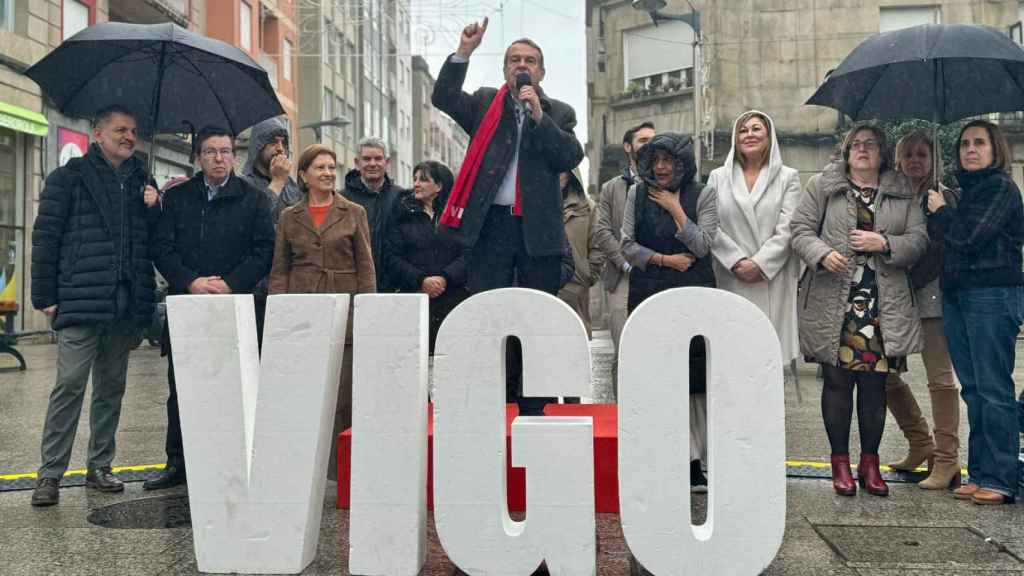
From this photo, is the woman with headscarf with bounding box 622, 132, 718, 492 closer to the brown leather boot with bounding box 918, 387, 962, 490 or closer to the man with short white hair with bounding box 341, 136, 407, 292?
the brown leather boot with bounding box 918, 387, 962, 490

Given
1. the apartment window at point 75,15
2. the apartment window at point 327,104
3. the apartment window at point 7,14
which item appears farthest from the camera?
the apartment window at point 327,104

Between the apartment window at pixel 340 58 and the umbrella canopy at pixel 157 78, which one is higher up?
the apartment window at pixel 340 58

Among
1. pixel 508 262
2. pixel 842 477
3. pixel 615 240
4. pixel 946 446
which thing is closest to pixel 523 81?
pixel 508 262

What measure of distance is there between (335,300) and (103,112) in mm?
2313

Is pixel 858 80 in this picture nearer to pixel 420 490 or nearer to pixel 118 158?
pixel 420 490

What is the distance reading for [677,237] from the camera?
509 centimetres

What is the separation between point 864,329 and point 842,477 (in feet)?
2.41

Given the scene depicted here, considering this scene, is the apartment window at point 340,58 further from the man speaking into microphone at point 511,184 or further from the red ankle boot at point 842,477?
the red ankle boot at point 842,477

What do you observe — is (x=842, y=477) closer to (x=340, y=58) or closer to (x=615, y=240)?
(x=615, y=240)

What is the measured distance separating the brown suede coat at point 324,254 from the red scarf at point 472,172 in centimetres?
76

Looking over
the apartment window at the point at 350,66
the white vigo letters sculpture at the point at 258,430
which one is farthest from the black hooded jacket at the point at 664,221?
the apartment window at the point at 350,66

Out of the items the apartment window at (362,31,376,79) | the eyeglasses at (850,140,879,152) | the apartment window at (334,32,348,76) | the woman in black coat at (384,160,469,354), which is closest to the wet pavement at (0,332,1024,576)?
the woman in black coat at (384,160,469,354)

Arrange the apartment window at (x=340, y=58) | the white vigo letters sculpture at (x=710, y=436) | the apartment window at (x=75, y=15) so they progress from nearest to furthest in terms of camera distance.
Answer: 1. the white vigo letters sculpture at (x=710, y=436)
2. the apartment window at (x=75, y=15)
3. the apartment window at (x=340, y=58)

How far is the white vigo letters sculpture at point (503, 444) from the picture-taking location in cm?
349
